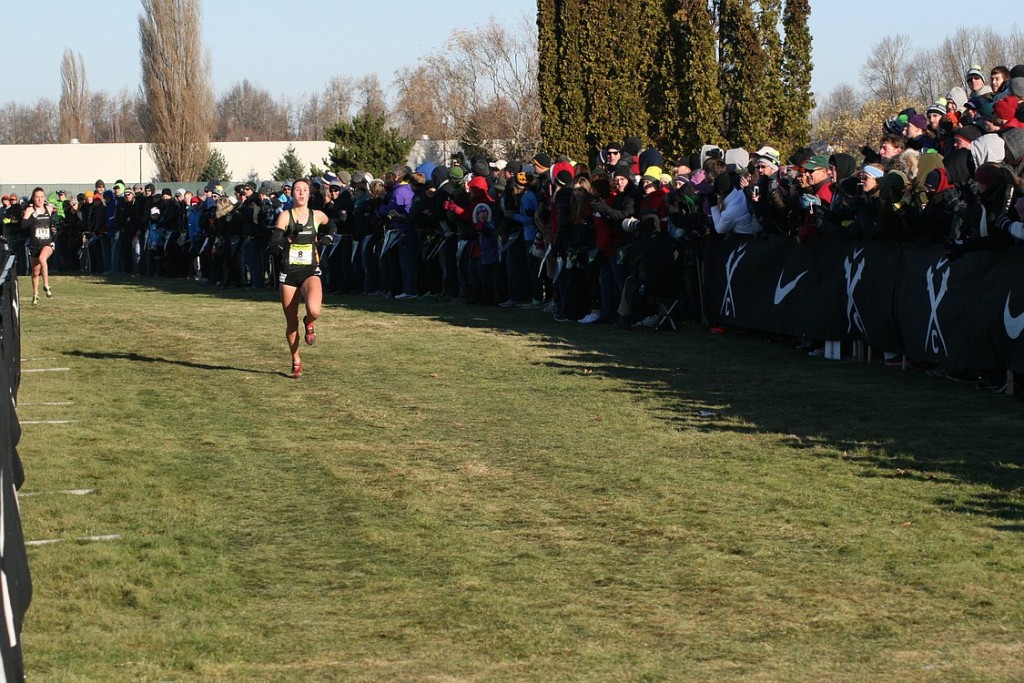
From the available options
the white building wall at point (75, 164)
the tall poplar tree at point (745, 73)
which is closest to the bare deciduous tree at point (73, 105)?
the white building wall at point (75, 164)

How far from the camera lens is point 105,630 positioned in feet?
20.6

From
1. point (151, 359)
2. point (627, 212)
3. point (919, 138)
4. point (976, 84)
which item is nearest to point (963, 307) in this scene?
point (919, 138)

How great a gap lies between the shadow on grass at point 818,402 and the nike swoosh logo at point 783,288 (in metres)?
0.57

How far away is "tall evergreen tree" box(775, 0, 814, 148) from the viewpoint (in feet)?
153

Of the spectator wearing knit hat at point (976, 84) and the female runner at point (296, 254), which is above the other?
the spectator wearing knit hat at point (976, 84)

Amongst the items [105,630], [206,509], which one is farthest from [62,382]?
[105,630]

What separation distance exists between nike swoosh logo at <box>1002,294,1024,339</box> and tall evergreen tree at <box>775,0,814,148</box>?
34877 mm

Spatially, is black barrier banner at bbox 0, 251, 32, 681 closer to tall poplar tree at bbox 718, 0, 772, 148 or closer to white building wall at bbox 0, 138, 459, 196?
tall poplar tree at bbox 718, 0, 772, 148

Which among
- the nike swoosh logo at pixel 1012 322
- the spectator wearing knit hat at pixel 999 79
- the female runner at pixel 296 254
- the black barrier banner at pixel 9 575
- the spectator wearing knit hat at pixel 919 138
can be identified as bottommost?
the black barrier banner at pixel 9 575

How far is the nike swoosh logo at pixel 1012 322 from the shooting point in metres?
12.2

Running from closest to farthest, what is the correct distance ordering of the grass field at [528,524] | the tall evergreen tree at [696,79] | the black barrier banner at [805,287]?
the grass field at [528,524]
the black barrier banner at [805,287]
the tall evergreen tree at [696,79]

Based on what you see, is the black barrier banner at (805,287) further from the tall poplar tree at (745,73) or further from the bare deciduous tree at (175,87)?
the bare deciduous tree at (175,87)

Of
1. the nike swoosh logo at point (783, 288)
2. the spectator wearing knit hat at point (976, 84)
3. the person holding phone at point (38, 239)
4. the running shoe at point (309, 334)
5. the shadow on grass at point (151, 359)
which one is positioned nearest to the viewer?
the shadow on grass at point (151, 359)

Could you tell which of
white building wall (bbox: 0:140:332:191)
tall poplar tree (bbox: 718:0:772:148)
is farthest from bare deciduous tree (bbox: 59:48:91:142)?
tall poplar tree (bbox: 718:0:772:148)
